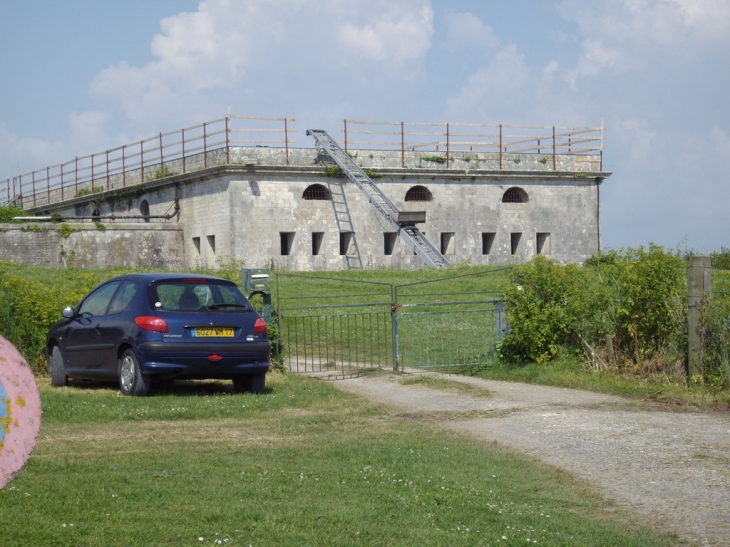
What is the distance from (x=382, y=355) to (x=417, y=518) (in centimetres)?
1259

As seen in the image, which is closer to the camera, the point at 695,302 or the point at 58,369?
the point at 695,302

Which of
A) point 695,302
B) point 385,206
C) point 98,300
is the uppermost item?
point 385,206

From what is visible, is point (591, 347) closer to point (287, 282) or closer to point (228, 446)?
point (228, 446)

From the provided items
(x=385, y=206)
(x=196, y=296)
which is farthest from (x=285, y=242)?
(x=196, y=296)

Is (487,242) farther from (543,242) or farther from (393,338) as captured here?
(393,338)

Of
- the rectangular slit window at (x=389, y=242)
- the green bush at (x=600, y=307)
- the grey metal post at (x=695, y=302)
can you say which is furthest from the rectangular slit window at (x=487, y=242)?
the grey metal post at (x=695, y=302)

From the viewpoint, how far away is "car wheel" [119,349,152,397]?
40.1 feet

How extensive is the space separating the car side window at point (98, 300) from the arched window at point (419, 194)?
2753cm

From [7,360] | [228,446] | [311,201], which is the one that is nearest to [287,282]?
[311,201]

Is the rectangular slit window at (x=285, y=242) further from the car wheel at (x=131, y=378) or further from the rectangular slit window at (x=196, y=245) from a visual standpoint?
the car wheel at (x=131, y=378)

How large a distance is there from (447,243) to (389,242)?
2.74m

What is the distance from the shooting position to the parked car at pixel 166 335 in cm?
1212

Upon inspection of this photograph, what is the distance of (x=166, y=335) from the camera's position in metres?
12.1

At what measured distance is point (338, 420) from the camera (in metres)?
11.1
